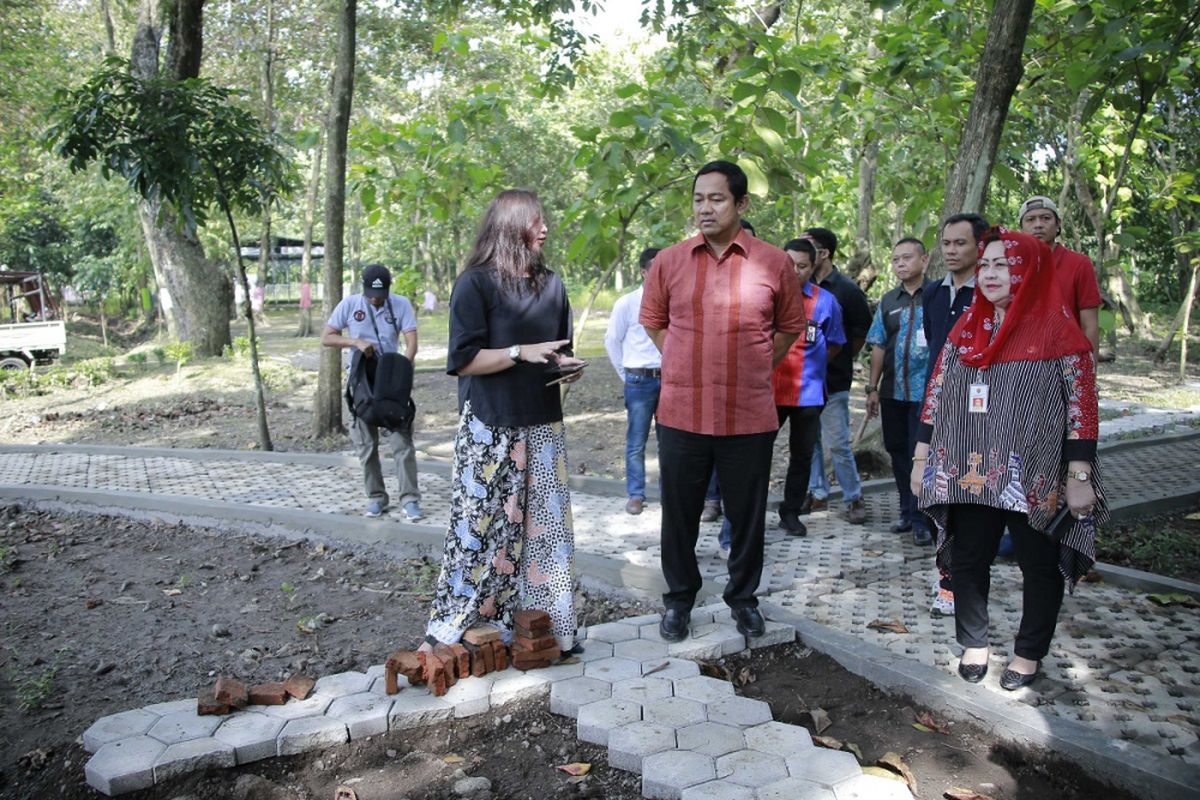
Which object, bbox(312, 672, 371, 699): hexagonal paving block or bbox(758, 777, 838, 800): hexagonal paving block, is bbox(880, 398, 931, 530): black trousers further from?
bbox(312, 672, 371, 699): hexagonal paving block

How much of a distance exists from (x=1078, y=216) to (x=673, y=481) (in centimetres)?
1787

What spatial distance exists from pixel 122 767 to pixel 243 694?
54cm

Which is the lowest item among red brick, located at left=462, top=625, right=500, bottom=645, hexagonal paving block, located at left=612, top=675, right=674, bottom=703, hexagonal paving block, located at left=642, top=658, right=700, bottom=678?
hexagonal paving block, located at left=612, top=675, right=674, bottom=703

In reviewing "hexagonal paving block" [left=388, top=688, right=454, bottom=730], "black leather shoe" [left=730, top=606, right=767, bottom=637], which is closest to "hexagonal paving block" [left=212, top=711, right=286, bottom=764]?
"hexagonal paving block" [left=388, top=688, right=454, bottom=730]

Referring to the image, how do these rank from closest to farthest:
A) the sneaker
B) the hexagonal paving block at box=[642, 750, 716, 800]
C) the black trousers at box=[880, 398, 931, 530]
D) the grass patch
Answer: the hexagonal paving block at box=[642, 750, 716, 800] → the sneaker → the grass patch → the black trousers at box=[880, 398, 931, 530]

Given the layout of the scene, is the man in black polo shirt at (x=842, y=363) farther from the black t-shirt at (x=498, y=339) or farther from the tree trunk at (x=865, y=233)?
the tree trunk at (x=865, y=233)

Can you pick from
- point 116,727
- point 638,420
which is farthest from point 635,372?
point 116,727

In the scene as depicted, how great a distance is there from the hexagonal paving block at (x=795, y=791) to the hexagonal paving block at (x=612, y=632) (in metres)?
1.36

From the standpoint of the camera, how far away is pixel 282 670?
4.43 metres

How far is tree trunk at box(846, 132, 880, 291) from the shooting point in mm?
12508

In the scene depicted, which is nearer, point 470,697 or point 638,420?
point 470,697

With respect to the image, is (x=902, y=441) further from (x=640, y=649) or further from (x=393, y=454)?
(x=393, y=454)

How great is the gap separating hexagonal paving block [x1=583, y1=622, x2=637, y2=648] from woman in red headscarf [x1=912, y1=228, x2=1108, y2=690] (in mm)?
1488

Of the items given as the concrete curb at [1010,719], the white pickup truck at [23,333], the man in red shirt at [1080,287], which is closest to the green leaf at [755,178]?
the man in red shirt at [1080,287]
